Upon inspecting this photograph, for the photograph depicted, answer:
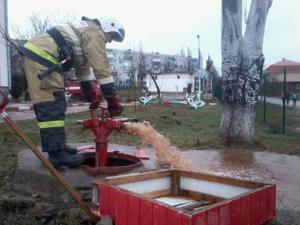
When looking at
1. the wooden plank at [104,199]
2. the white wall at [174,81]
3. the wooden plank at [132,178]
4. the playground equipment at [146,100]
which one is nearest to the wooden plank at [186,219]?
the wooden plank at [104,199]

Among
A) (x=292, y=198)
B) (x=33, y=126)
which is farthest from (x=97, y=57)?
(x=33, y=126)

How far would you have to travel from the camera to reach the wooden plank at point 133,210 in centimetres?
295

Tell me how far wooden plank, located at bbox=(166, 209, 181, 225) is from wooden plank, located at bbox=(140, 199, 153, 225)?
0.17m

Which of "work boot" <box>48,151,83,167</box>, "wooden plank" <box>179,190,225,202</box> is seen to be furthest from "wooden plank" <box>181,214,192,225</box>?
"work boot" <box>48,151,83,167</box>

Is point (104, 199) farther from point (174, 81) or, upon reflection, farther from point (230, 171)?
point (174, 81)

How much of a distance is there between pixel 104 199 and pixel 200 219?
89cm

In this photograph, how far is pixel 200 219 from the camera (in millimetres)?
2656

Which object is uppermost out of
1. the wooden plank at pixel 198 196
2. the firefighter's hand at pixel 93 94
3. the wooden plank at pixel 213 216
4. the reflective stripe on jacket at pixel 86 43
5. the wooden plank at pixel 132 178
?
the reflective stripe on jacket at pixel 86 43

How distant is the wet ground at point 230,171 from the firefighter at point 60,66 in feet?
0.90

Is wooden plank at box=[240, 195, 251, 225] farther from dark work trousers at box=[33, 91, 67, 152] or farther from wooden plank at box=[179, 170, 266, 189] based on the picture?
dark work trousers at box=[33, 91, 67, 152]

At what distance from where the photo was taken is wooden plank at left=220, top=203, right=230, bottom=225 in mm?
2852

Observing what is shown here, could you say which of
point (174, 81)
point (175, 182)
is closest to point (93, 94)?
point (175, 182)

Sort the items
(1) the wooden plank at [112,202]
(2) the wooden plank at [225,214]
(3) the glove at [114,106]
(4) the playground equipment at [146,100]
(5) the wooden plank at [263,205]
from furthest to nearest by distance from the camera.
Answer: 1. (4) the playground equipment at [146,100]
2. (3) the glove at [114,106]
3. (5) the wooden plank at [263,205]
4. (1) the wooden plank at [112,202]
5. (2) the wooden plank at [225,214]

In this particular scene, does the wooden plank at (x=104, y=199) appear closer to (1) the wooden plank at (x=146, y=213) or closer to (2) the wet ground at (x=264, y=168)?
(1) the wooden plank at (x=146, y=213)
